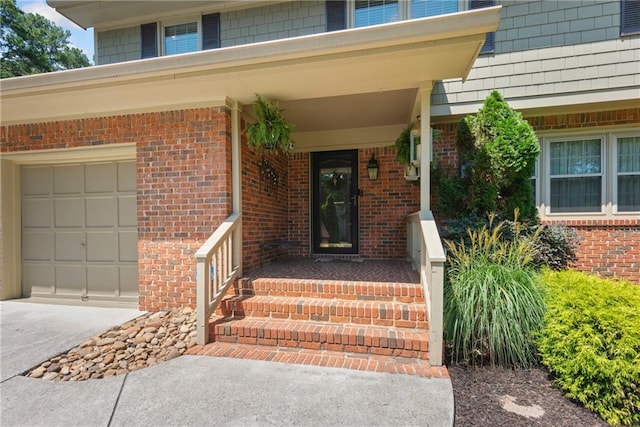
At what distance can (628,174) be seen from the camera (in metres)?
4.88

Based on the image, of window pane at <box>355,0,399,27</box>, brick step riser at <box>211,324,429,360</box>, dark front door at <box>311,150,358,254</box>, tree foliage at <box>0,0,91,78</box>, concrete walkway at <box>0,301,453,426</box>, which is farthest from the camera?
tree foliage at <box>0,0,91,78</box>

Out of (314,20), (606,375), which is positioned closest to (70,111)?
(314,20)

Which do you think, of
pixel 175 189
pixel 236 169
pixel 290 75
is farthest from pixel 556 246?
pixel 175 189

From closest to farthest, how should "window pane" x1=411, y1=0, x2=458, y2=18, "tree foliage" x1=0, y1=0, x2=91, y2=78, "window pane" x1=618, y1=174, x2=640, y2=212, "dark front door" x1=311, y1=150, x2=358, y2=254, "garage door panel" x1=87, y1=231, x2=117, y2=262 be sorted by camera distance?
"garage door panel" x1=87, y1=231, x2=117, y2=262 < "window pane" x1=618, y1=174, x2=640, y2=212 < "window pane" x1=411, y1=0, x2=458, y2=18 < "dark front door" x1=311, y1=150, x2=358, y2=254 < "tree foliage" x1=0, y1=0, x2=91, y2=78

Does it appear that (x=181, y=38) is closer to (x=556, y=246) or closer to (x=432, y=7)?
(x=432, y=7)

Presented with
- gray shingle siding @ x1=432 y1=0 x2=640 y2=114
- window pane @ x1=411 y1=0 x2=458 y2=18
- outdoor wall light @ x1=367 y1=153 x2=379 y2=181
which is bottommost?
outdoor wall light @ x1=367 y1=153 x2=379 y2=181

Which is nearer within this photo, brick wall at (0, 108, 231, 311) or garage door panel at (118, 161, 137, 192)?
brick wall at (0, 108, 231, 311)

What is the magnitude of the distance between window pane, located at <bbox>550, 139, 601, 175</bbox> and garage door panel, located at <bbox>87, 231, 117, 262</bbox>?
23.7 ft

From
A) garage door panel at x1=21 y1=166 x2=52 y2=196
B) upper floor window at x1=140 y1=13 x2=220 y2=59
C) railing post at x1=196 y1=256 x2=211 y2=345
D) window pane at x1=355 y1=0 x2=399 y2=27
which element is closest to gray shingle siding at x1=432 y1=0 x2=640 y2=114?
window pane at x1=355 y1=0 x2=399 y2=27

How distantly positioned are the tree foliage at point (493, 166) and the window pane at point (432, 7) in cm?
195

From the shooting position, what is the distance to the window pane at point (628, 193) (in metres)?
4.86

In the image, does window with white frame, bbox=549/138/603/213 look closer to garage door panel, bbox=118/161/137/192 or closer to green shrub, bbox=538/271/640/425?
green shrub, bbox=538/271/640/425

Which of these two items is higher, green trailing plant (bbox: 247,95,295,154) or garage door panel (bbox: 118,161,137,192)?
green trailing plant (bbox: 247,95,295,154)

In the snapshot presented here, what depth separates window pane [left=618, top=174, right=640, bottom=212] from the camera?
4.86 m
